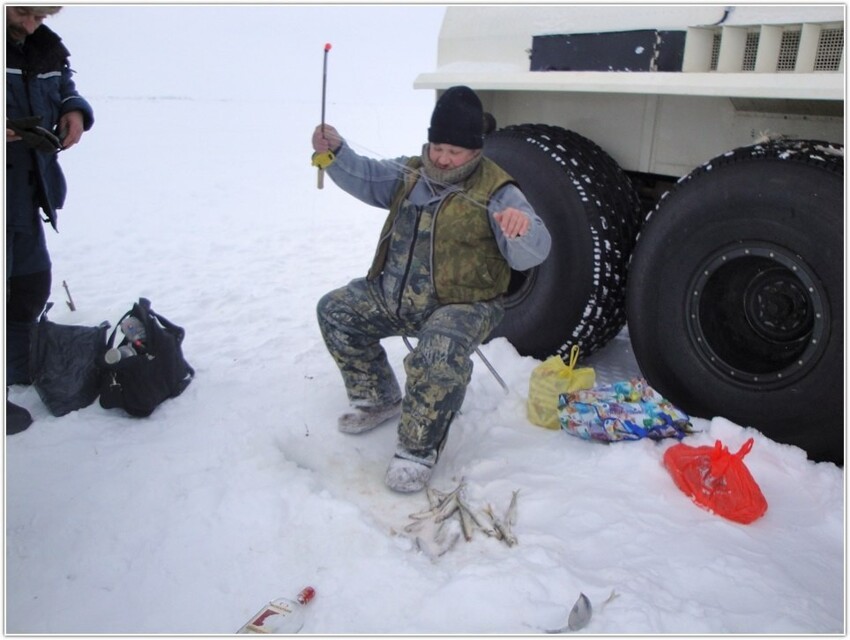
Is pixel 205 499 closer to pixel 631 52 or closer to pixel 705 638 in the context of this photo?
pixel 705 638

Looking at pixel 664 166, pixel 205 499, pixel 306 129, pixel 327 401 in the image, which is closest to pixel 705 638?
pixel 205 499

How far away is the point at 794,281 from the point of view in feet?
8.82

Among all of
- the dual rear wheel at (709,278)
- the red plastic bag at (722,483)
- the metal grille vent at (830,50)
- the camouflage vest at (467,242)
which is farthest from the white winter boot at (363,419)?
the metal grille vent at (830,50)

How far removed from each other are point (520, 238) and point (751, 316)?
1149 millimetres

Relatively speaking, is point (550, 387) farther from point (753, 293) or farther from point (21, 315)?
point (21, 315)

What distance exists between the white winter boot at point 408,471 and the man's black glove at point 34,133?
1.90m

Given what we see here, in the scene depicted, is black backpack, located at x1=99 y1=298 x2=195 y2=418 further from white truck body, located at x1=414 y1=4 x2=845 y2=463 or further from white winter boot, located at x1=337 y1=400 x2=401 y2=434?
white truck body, located at x1=414 y1=4 x2=845 y2=463

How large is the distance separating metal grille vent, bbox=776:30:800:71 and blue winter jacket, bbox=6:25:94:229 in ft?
9.81

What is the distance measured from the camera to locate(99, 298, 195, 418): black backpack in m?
2.97

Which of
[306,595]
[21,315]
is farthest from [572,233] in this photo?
[21,315]

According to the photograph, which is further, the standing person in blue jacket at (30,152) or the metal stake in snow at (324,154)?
the metal stake in snow at (324,154)

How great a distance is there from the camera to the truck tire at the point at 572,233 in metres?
3.22

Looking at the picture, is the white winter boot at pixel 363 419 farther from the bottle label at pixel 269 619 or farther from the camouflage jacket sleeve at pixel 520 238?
the bottle label at pixel 269 619

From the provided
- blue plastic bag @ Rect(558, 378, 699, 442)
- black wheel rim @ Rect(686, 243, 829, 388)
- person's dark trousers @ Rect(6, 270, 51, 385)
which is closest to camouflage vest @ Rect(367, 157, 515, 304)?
blue plastic bag @ Rect(558, 378, 699, 442)
